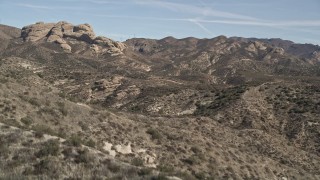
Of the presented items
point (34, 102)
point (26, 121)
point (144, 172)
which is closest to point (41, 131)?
point (26, 121)

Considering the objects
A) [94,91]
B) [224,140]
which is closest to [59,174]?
[224,140]

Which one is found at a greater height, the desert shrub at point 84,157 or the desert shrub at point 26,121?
the desert shrub at point 84,157

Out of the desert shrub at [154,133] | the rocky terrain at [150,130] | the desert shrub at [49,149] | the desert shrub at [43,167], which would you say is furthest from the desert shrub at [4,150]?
the desert shrub at [154,133]

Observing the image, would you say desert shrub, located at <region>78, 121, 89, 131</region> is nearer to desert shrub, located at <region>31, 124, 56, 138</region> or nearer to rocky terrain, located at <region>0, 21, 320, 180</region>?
rocky terrain, located at <region>0, 21, 320, 180</region>

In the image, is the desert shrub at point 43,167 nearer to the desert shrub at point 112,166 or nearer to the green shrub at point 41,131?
the desert shrub at point 112,166

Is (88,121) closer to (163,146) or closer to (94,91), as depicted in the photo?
(163,146)

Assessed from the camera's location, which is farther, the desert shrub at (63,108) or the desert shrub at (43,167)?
the desert shrub at (63,108)

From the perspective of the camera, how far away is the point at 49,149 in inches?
650

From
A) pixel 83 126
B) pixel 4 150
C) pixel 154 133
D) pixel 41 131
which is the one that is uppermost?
pixel 4 150

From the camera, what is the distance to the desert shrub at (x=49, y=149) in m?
16.2

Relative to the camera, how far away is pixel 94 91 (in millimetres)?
80000

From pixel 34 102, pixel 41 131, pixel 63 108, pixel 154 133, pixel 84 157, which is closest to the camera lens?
pixel 84 157

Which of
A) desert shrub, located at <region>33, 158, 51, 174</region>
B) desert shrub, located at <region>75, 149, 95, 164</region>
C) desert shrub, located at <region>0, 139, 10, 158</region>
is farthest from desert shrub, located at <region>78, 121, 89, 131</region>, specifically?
desert shrub, located at <region>33, 158, 51, 174</region>

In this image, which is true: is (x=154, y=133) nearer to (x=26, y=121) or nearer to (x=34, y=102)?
(x=34, y=102)
